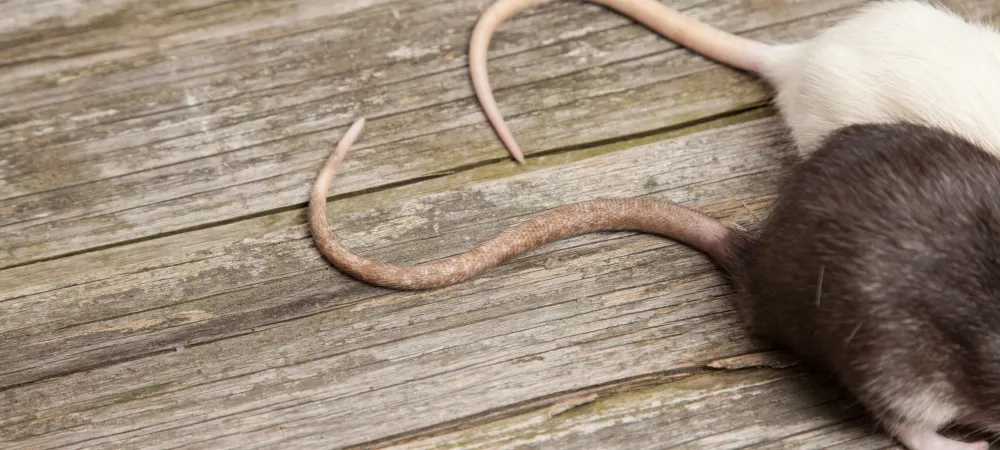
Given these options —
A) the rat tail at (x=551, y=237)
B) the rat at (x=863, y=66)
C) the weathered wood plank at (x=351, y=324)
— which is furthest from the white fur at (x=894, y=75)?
the rat tail at (x=551, y=237)

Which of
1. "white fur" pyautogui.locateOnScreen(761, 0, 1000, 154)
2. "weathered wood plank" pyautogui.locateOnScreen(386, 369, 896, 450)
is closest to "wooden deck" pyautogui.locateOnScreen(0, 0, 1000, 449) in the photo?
"weathered wood plank" pyautogui.locateOnScreen(386, 369, 896, 450)

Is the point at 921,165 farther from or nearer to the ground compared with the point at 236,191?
farther from the ground

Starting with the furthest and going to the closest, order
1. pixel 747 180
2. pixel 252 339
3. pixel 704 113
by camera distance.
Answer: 1. pixel 704 113
2. pixel 747 180
3. pixel 252 339

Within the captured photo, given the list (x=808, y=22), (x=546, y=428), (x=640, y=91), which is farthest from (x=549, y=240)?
(x=808, y=22)

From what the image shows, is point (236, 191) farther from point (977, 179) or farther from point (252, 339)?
point (977, 179)

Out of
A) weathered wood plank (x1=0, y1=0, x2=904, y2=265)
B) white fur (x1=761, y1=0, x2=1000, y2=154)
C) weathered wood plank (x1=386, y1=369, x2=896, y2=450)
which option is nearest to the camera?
weathered wood plank (x1=386, y1=369, x2=896, y2=450)

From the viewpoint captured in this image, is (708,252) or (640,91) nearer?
(708,252)

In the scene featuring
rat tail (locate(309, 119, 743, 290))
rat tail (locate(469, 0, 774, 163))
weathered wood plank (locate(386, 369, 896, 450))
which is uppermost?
rat tail (locate(469, 0, 774, 163))

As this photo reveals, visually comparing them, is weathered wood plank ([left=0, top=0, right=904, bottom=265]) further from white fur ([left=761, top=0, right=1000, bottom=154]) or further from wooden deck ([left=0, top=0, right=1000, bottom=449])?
white fur ([left=761, top=0, right=1000, bottom=154])
